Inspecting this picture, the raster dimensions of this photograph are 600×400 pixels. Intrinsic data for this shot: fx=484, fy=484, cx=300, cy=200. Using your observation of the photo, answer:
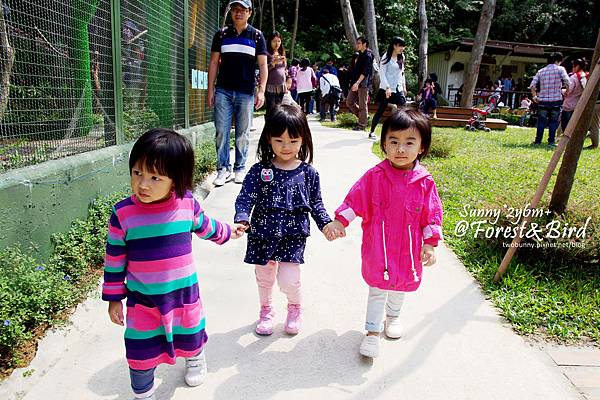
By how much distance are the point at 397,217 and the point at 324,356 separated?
0.80 meters

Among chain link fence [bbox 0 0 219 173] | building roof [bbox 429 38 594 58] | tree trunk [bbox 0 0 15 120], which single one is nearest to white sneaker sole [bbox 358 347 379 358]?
chain link fence [bbox 0 0 219 173]

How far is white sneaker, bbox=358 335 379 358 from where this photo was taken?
95.4 inches

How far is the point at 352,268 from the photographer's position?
143 inches

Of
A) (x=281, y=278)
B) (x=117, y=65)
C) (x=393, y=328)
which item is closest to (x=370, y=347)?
(x=393, y=328)

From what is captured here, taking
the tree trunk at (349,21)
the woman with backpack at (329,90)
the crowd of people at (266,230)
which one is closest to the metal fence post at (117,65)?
the crowd of people at (266,230)

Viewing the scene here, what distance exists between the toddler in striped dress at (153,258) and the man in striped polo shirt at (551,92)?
29.9ft

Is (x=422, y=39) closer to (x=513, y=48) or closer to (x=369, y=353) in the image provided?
(x=513, y=48)

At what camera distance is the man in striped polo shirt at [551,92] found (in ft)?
30.2

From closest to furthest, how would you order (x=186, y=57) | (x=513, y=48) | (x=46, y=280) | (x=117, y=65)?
(x=46, y=280) < (x=117, y=65) < (x=186, y=57) < (x=513, y=48)

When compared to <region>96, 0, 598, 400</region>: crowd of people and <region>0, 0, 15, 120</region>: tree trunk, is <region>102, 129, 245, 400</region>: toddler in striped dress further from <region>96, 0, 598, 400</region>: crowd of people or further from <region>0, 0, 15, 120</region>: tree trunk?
<region>0, 0, 15, 120</region>: tree trunk

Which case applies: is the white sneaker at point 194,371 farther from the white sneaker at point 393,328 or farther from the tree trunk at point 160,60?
the tree trunk at point 160,60

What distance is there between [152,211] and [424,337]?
65.5 inches

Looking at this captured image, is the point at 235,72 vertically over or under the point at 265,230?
over

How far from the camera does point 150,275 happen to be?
1.91 m
